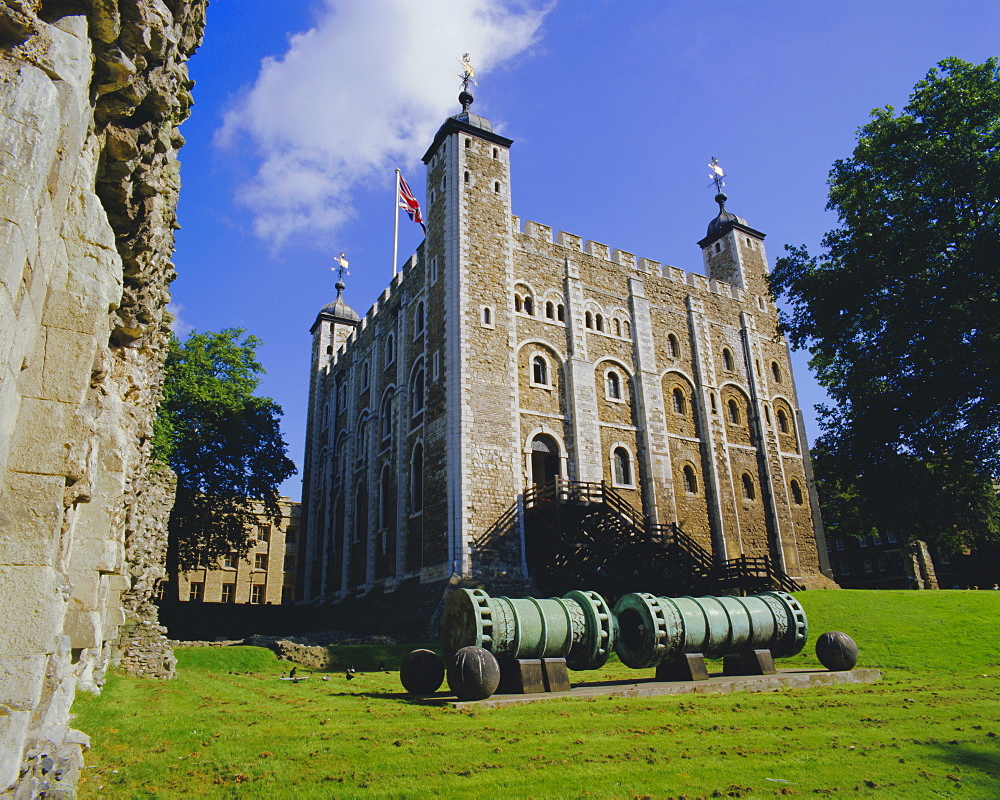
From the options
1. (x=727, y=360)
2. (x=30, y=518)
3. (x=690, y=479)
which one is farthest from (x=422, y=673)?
(x=727, y=360)

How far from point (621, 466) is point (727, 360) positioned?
904 cm

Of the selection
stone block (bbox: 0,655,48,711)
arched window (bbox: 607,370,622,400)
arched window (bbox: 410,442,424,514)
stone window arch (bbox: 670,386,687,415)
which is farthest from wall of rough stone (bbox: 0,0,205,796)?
stone window arch (bbox: 670,386,687,415)

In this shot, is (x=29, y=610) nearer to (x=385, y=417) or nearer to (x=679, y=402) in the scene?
(x=385, y=417)

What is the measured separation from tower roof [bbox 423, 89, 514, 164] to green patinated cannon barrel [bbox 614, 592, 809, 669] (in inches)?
812

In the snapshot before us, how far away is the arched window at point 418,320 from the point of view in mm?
26562

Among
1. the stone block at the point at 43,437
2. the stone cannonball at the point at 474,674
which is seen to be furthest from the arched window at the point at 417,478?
the stone block at the point at 43,437

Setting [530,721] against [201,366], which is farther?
[201,366]

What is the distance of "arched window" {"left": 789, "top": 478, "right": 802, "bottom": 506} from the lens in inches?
1179

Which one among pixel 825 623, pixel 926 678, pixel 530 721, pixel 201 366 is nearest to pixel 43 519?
pixel 530 721

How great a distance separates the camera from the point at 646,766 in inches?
222

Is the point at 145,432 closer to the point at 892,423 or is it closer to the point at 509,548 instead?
the point at 509,548

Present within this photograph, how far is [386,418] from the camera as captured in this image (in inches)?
1147

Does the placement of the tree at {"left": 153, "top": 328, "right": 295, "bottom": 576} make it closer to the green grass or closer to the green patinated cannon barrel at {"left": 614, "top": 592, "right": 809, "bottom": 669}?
the green grass

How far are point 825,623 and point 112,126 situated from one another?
18.1m
